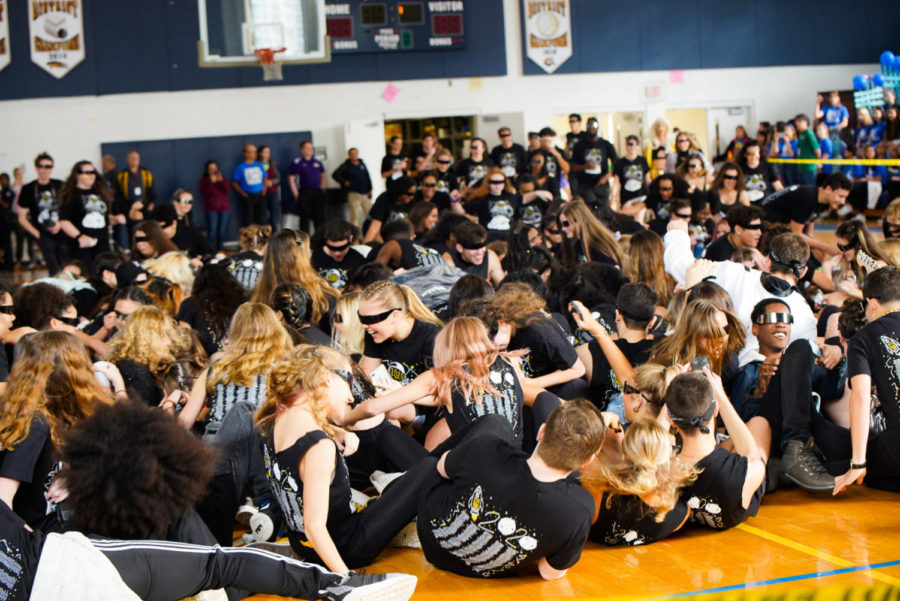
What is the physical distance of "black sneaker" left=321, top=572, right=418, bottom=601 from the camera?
3.42 metres

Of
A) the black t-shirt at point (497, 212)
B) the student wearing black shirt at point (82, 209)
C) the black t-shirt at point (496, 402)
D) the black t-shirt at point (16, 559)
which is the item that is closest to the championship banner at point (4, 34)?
the student wearing black shirt at point (82, 209)

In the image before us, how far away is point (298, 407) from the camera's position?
3781 millimetres

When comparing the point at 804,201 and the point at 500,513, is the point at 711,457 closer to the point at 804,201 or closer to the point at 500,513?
the point at 500,513

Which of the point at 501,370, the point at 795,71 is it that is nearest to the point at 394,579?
the point at 501,370

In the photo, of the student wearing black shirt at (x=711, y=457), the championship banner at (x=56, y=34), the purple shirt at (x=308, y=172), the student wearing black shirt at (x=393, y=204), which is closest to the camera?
the student wearing black shirt at (x=711, y=457)

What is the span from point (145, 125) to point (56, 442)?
13023 millimetres

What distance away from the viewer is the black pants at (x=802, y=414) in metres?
4.60

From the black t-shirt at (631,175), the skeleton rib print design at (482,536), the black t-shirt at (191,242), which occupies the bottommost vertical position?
the skeleton rib print design at (482,536)

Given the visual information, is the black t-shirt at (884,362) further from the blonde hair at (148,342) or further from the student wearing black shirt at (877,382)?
the blonde hair at (148,342)

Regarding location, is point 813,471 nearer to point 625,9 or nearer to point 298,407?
point 298,407

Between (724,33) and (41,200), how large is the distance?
12.6 meters

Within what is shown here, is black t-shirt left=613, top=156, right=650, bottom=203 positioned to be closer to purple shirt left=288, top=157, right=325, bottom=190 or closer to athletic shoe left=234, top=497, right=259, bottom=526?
purple shirt left=288, top=157, right=325, bottom=190

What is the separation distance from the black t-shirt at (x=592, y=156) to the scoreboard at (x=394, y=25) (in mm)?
4816

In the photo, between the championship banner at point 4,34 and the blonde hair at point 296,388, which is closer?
the blonde hair at point 296,388
